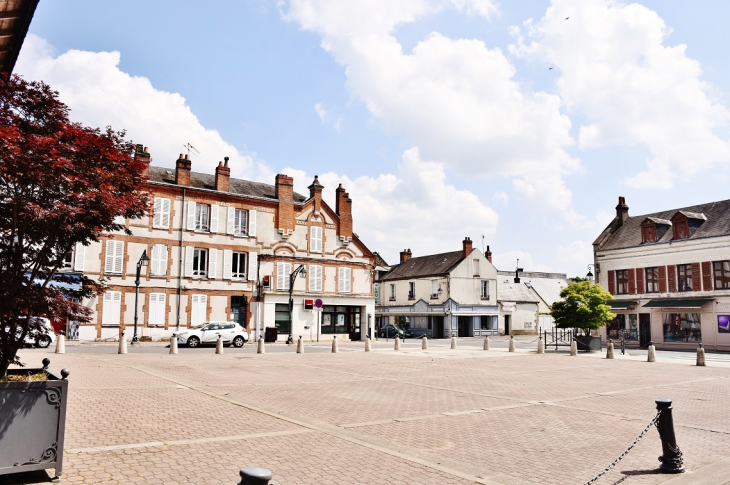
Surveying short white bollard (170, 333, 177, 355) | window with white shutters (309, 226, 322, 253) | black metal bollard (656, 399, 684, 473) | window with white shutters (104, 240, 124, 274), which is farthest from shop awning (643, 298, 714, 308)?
window with white shutters (104, 240, 124, 274)

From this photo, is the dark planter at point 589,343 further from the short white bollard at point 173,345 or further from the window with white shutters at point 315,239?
the short white bollard at point 173,345

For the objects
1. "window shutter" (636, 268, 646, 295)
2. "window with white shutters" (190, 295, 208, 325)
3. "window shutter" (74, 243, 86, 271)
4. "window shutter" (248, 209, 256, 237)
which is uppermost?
"window shutter" (248, 209, 256, 237)

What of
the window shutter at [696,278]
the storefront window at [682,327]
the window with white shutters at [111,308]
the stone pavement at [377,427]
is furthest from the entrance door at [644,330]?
the window with white shutters at [111,308]

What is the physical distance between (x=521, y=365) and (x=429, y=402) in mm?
11091

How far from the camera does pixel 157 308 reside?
115 ft

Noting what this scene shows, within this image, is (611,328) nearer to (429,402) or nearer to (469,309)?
(469,309)

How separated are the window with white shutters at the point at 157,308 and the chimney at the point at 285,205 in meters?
9.56

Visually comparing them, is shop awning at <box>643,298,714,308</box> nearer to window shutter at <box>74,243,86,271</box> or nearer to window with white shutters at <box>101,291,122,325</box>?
window with white shutters at <box>101,291,122,325</box>

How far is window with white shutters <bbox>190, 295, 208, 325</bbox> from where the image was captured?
36.3 m

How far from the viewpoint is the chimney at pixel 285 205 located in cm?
4050

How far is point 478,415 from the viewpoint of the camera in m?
9.97

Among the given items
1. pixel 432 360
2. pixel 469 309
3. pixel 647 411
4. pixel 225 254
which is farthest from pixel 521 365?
pixel 469 309

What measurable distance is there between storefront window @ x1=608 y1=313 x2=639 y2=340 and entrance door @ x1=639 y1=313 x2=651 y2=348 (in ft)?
1.25

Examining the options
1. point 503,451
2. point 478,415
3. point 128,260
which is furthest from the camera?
point 128,260
